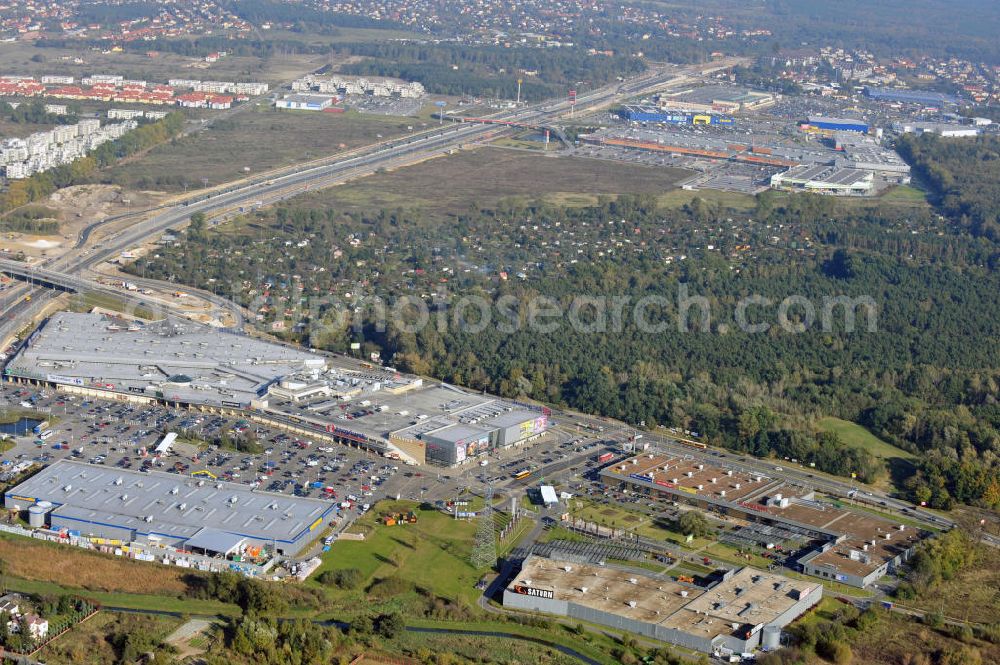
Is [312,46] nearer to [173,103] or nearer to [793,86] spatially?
[173,103]

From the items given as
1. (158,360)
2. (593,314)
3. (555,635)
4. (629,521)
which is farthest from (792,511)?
(158,360)

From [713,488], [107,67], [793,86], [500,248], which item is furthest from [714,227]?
[107,67]

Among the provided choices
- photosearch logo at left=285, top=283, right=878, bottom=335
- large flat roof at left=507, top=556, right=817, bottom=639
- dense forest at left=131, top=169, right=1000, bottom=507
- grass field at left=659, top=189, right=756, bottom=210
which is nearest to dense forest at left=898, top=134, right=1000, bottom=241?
dense forest at left=131, top=169, right=1000, bottom=507

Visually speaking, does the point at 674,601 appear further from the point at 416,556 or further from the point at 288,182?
the point at 288,182

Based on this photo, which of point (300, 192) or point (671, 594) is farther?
point (300, 192)

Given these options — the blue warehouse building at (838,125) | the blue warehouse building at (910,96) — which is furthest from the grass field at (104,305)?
the blue warehouse building at (910,96)

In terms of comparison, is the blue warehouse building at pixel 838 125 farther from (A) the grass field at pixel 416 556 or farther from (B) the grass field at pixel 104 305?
(A) the grass field at pixel 416 556
